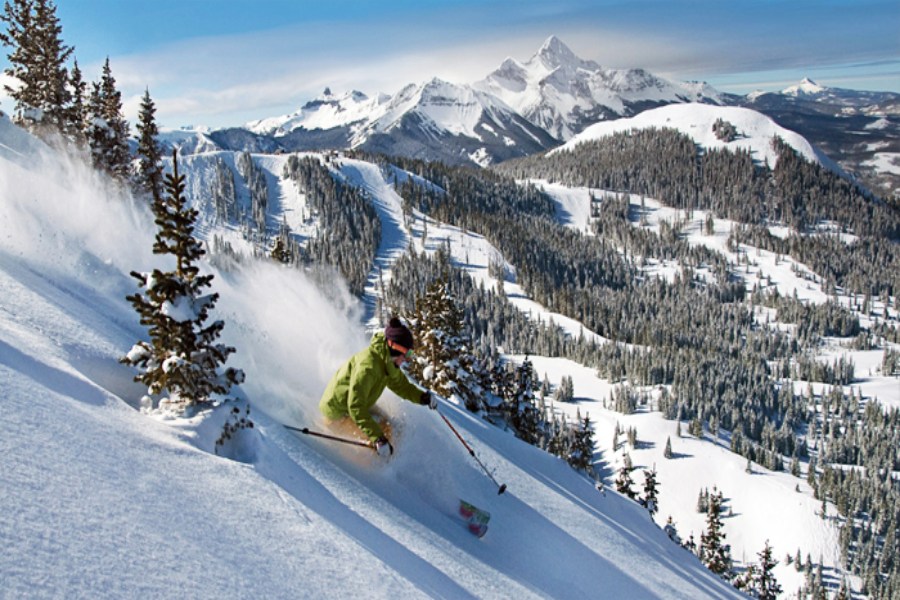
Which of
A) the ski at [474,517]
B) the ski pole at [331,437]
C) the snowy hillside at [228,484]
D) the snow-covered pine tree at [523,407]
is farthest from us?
the snow-covered pine tree at [523,407]

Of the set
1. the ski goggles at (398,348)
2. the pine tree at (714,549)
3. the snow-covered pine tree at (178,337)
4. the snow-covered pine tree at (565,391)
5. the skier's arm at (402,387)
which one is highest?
the snow-covered pine tree at (178,337)

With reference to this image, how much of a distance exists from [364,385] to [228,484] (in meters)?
3.34

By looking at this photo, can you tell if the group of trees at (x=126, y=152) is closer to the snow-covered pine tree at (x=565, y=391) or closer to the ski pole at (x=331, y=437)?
the ski pole at (x=331, y=437)

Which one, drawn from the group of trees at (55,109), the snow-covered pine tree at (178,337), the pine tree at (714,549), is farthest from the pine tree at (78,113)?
the pine tree at (714,549)

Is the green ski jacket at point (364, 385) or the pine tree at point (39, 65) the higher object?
the pine tree at point (39, 65)

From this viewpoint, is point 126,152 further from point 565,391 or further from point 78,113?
point 565,391

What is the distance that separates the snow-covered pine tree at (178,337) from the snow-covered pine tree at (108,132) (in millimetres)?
26329

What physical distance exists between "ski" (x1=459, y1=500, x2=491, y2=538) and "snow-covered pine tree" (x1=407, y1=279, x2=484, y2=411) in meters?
23.4

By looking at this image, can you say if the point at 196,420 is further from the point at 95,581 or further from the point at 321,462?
the point at 95,581

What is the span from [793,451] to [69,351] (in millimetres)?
166248

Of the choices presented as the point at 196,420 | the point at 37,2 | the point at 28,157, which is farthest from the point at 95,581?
→ the point at 37,2

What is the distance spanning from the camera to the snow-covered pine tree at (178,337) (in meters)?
8.09

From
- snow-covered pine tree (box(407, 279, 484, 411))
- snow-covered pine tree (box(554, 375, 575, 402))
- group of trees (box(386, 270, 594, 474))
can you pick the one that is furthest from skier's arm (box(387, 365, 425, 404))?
snow-covered pine tree (box(554, 375, 575, 402))

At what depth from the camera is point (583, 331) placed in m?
182
